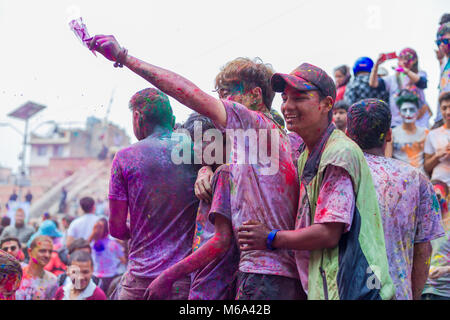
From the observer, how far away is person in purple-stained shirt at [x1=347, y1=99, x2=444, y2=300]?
2.58 meters

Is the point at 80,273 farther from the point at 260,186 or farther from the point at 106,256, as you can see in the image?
the point at 260,186

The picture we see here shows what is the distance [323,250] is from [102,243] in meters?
5.88

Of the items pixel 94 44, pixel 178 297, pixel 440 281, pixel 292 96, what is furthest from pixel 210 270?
pixel 440 281

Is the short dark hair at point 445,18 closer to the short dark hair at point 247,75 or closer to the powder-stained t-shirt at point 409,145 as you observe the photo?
the powder-stained t-shirt at point 409,145

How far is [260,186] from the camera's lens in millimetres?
2393

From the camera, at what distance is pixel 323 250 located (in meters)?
2.19

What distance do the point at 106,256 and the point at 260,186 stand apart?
5486 millimetres

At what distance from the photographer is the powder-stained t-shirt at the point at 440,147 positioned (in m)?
4.86

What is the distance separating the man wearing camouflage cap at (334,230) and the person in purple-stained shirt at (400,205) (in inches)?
16.9

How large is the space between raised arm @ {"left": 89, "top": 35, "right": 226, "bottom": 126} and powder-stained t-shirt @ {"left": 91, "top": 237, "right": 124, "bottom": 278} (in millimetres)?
5391

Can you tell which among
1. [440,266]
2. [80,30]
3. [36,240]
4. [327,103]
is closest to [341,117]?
[440,266]

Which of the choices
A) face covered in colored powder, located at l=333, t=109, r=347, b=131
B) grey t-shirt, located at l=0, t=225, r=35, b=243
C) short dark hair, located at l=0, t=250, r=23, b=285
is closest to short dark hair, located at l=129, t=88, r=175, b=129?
short dark hair, located at l=0, t=250, r=23, b=285

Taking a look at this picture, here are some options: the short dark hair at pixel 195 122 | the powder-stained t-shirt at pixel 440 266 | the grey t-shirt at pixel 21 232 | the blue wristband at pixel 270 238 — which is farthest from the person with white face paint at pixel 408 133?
the grey t-shirt at pixel 21 232

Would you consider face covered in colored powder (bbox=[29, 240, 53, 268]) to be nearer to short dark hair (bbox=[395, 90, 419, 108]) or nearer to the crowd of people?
the crowd of people
